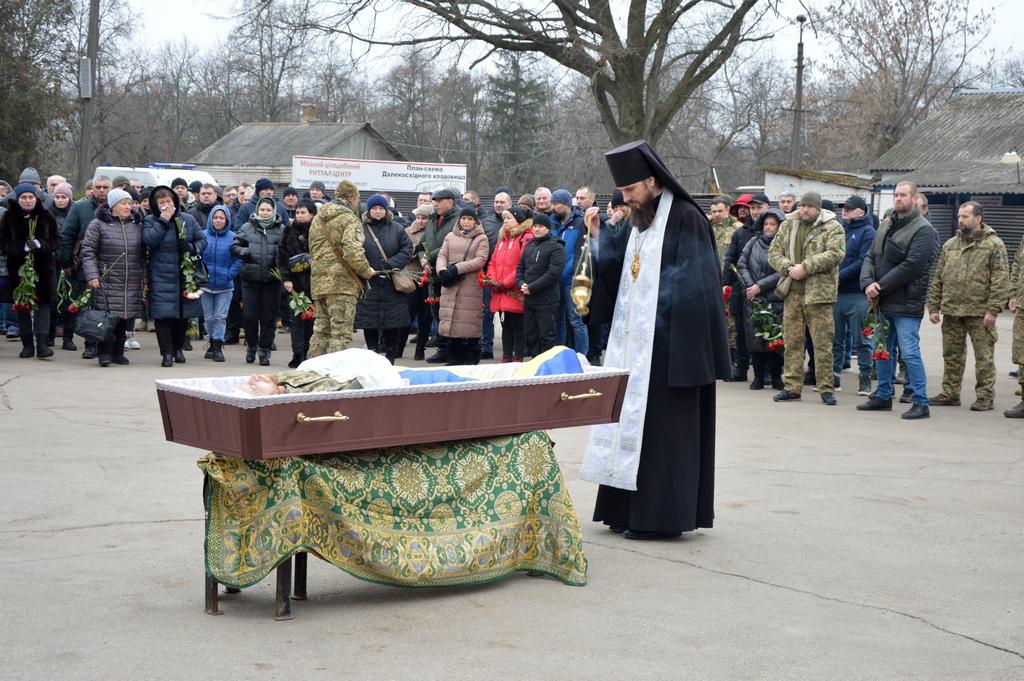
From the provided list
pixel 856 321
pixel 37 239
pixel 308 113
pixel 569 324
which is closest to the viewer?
pixel 856 321

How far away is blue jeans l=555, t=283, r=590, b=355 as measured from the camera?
14281 mm

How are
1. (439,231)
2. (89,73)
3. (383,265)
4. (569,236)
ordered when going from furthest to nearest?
(89,73)
(439,231)
(569,236)
(383,265)

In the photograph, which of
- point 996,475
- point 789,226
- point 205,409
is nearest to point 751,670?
point 205,409

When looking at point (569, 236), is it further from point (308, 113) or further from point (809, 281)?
point (308, 113)

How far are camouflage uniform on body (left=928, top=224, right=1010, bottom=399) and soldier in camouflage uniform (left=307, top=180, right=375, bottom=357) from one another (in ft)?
18.0

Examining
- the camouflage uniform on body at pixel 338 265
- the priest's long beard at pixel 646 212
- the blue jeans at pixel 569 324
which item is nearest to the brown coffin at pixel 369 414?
the priest's long beard at pixel 646 212

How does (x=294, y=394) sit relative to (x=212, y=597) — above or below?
above

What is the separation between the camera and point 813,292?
1165 cm

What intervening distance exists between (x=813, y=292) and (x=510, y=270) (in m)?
3.42

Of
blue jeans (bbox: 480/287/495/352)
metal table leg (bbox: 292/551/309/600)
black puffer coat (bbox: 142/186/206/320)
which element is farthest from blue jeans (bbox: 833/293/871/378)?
metal table leg (bbox: 292/551/309/600)

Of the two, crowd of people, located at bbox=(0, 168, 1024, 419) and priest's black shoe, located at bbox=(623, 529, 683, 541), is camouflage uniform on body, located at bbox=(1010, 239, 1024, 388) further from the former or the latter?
priest's black shoe, located at bbox=(623, 529, 683, 541)

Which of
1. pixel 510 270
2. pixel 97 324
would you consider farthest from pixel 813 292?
pixel 97 324

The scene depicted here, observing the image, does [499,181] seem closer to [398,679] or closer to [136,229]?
[136,229]

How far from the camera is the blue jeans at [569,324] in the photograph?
46.9 feet
